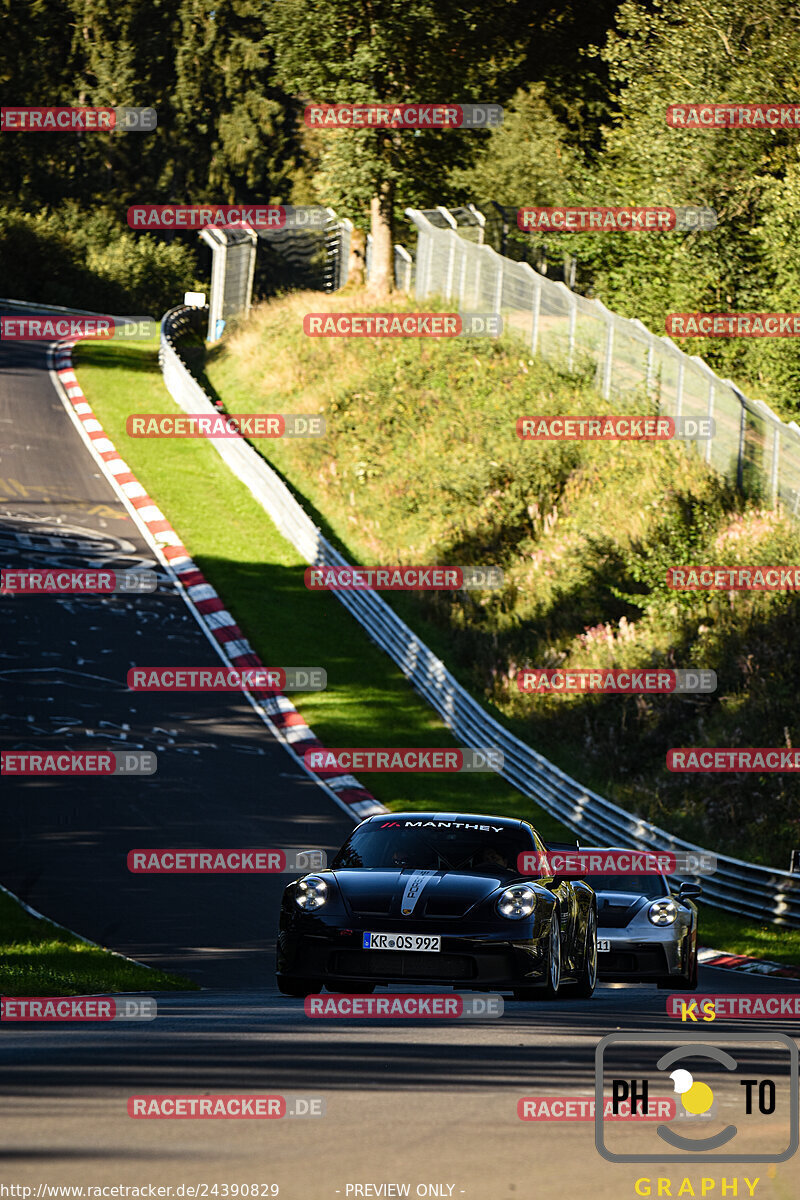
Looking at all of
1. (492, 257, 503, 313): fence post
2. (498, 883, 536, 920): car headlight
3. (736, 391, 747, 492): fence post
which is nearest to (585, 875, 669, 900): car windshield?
(498, 883, 536, 920): car headlight

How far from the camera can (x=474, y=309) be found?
4178cm

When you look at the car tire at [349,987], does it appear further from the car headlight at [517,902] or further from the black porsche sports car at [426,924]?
the car headlight at [517,902]

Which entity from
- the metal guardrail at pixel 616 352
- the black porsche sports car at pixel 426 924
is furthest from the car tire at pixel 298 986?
the metal guardrail at pixel 616 352

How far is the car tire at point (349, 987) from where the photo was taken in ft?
31.7

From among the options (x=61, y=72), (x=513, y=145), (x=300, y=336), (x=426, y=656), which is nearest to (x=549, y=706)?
(x=426, y=656)

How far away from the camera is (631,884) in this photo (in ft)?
47.6

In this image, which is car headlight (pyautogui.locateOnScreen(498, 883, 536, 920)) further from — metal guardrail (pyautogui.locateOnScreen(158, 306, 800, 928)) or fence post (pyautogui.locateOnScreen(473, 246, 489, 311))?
fence post (pyautogui.locateOnScreen(473, 246, 489, 311))

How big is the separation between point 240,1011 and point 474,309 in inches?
1346

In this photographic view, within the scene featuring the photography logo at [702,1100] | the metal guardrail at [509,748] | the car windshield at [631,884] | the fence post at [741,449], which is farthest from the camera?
the fence post at [741,449]

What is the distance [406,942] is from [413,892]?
39 cm

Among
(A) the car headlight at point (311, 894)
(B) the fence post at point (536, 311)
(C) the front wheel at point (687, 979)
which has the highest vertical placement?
(B) the fence post at point (536, 311)

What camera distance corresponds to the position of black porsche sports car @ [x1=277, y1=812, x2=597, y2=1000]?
9.33m

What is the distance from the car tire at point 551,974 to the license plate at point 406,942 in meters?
0.77

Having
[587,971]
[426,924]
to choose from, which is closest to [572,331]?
[587,971]
